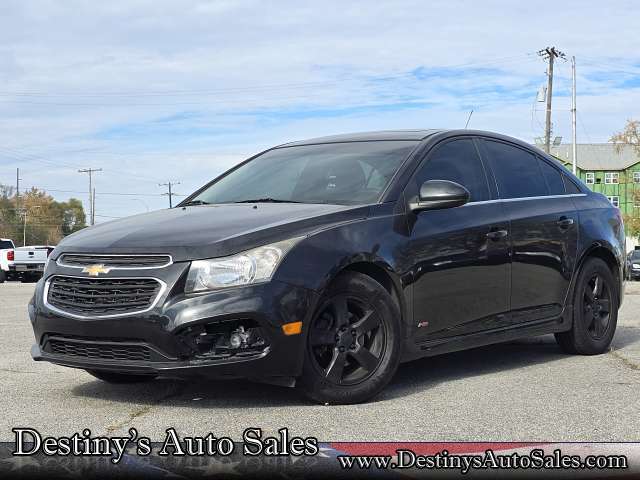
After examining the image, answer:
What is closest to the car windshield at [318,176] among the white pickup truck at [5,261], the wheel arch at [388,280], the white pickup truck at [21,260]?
the wheel arch at [388,280]

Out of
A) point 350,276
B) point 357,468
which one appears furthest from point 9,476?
point 350,276

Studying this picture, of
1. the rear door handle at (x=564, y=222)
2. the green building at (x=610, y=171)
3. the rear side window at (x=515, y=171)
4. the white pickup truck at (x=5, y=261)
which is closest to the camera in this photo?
the rear side window at (x=515, y=171)

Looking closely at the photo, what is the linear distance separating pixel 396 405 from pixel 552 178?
284 centimetres

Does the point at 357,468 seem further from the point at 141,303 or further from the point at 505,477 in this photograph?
the point at 141,303

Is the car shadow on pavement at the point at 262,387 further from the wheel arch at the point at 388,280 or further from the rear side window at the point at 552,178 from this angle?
the rear side window at the point at 552,178

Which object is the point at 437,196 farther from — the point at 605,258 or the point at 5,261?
the point at 5,261

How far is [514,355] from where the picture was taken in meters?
7.48

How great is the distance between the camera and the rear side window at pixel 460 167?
6.32 metres

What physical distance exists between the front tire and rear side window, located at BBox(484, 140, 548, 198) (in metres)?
1.70

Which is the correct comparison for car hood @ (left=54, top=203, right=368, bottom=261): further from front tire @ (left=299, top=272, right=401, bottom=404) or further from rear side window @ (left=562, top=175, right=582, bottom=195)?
rear side window @ (left=562, top=175, right=582, bottom=195)

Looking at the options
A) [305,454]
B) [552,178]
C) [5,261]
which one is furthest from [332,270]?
[5,261]

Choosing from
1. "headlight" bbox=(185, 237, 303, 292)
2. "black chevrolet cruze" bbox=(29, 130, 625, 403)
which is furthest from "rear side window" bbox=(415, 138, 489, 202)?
"headlight" bbox=(185, 237, 303, 292)

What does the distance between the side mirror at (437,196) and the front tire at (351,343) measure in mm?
657

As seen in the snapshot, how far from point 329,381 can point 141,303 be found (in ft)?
3.48
